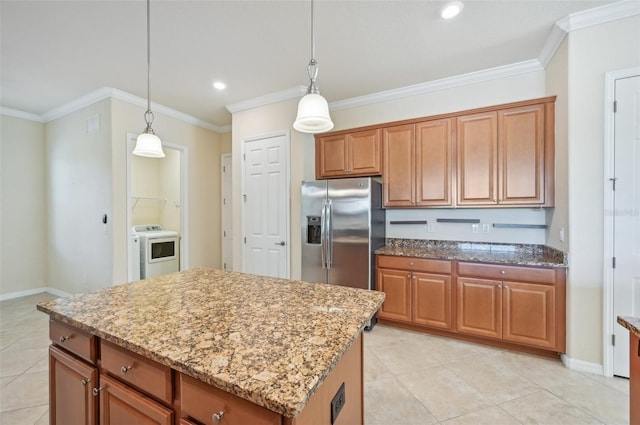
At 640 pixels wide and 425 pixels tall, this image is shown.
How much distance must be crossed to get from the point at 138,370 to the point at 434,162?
121 inches

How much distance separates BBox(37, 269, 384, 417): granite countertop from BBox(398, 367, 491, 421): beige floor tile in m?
1.12

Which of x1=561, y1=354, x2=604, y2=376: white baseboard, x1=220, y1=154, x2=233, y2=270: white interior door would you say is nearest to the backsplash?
x1=561, y1=354, x2=604, y2=376: white baseboard

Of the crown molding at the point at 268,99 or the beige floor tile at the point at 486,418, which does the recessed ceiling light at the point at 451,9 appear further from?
the beige floor tile at the point at 486,418

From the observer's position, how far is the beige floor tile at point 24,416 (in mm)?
1753

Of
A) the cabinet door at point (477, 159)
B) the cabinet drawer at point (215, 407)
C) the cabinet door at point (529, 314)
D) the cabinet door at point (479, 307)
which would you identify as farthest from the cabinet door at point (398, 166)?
the cabinet drawer at point (215, 407)

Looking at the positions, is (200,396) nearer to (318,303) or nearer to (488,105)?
(318,303)

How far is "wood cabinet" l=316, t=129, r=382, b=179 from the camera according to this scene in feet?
11.0

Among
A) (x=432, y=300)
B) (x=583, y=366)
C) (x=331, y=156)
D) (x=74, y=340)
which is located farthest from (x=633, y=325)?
(x=331, y=156)

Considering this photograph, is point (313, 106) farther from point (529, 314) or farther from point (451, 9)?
point (529, 314)

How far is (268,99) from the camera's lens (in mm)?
3633

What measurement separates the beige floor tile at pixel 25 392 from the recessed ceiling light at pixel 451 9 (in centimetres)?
412

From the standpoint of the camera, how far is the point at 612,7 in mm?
2047

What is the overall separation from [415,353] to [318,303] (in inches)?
70.4

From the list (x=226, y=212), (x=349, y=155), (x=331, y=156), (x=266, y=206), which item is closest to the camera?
(x=349, y=155)
